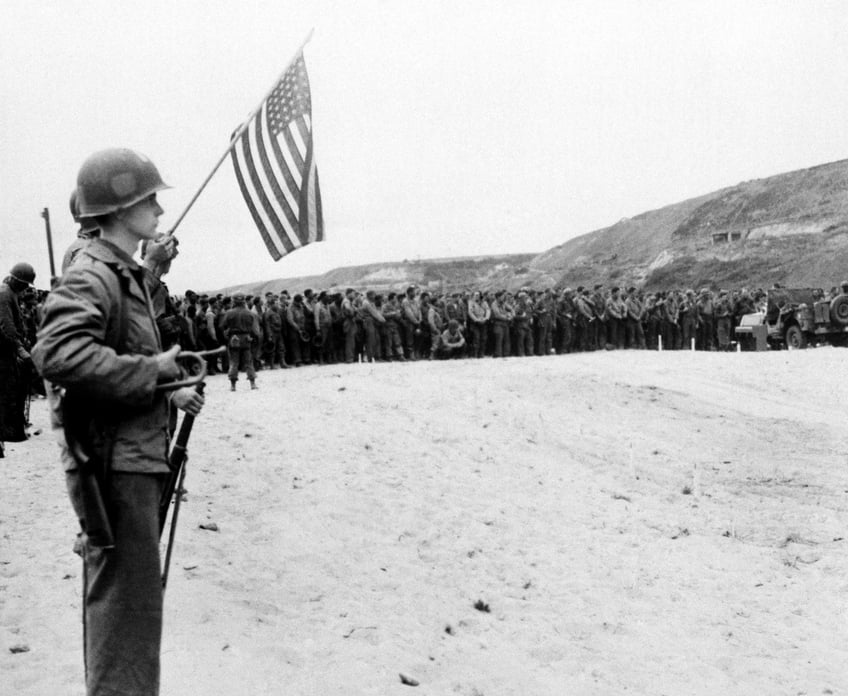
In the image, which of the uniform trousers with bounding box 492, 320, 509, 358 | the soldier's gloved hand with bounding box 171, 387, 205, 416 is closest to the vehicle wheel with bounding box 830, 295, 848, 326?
the uniform trousers with bounding box 492, 320, 509, 358

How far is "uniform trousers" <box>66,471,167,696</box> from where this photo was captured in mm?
3334

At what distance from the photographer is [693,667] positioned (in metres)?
6.96

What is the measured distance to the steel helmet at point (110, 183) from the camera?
358 cm

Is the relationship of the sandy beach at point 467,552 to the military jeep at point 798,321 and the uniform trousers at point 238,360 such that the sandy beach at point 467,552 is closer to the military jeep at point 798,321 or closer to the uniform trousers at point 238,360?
the uniform trousers at point 238,360

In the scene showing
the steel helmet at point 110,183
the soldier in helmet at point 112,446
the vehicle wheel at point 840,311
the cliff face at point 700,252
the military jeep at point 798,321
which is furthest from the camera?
the cliff face at point 700,252

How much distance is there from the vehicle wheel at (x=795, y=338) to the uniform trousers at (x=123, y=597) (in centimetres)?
2687

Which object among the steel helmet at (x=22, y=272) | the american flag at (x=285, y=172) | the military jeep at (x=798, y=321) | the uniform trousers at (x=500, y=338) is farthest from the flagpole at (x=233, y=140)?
the military jeep at (x=798, y=321)

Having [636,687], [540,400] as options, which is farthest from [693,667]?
[540,400]

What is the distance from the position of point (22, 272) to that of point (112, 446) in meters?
7.81

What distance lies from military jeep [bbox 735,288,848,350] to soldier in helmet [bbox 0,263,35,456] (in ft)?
73.5

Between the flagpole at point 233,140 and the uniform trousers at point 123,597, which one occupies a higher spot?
the flagpole at point 233,140

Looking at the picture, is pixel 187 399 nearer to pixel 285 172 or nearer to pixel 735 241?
pixel 285 172

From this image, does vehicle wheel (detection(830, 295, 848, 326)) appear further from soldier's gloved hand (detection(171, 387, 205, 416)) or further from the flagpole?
soldier's gloved hand (detection(171, 387, 205, 416))

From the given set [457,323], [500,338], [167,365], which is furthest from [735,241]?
[167,365]
